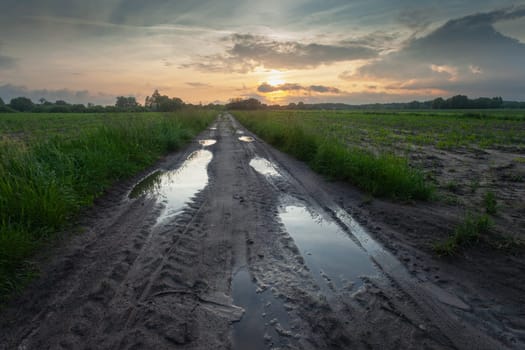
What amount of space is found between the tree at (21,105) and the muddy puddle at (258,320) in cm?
11164

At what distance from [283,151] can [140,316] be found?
9.74 m

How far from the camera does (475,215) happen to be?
447 centimetres

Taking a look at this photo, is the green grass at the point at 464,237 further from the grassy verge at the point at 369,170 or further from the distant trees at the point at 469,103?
the distant trees at the point at 469,103

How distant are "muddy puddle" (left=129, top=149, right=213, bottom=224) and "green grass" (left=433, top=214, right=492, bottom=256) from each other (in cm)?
404

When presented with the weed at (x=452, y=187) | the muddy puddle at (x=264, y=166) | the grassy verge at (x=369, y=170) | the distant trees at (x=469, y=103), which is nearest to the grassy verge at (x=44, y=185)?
the muddy puddle at (x=264, y=166)

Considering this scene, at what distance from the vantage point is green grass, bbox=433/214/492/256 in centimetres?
348

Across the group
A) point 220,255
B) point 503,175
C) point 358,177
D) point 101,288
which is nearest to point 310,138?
point 358,177

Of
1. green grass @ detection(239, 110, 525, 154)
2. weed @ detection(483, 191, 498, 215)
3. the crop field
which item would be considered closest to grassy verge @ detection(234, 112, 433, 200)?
the crop field

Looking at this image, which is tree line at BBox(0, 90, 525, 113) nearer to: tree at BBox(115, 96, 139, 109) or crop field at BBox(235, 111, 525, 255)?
tree at BBox(115, 96, 139, 109)

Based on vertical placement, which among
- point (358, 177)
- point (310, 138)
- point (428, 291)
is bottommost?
point (428, 291)

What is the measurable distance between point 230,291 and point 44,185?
12.4 feet

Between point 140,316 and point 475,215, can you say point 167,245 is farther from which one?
point 475,215

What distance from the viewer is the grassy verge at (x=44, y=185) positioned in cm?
308

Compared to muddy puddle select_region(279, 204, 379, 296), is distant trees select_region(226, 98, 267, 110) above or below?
above
